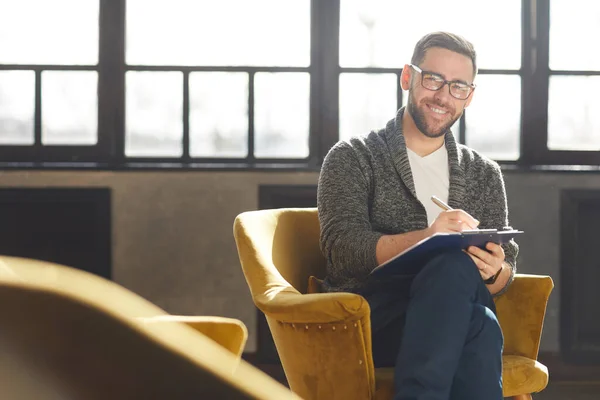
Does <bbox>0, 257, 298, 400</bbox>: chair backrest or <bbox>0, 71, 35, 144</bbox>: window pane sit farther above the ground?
<bbox>0, 71, 35, 144</bbox>: window pane

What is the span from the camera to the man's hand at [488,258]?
1.89 m

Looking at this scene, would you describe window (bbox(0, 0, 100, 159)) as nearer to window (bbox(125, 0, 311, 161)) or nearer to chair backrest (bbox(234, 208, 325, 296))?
window (bbox(125, 0, 311, 161))

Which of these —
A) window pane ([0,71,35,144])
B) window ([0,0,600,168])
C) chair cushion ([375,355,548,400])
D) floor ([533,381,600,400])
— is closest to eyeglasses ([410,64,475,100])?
chair cushion ([375,355,548,400])

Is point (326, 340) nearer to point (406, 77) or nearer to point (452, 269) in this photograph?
point (452, 269)

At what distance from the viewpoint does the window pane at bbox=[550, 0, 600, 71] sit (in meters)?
3.62

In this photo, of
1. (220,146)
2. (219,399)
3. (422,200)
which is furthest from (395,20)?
(219,399)

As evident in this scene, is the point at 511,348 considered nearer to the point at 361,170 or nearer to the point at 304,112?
the point at 361,170

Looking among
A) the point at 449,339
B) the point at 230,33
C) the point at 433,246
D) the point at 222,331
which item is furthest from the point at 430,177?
the point at 230,33

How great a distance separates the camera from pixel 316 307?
1.70 metres

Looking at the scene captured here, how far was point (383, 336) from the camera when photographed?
6.42 feet

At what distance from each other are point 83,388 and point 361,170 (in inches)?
75.2

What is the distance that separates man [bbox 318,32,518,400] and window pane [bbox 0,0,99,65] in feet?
5.91

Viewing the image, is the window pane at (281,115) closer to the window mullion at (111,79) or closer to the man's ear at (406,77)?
the window mullion at (111,79)

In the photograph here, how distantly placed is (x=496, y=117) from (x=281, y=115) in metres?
0.97
